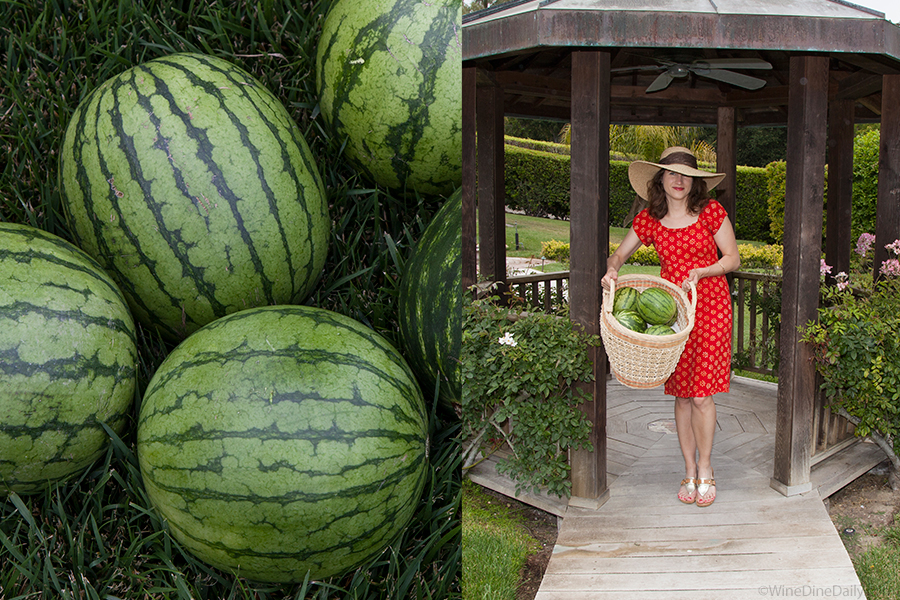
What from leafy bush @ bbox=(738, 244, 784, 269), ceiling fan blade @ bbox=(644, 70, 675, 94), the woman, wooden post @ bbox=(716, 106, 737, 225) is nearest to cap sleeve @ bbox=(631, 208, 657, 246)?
the woman

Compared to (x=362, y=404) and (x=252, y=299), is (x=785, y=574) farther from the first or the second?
(x=252, y=299)

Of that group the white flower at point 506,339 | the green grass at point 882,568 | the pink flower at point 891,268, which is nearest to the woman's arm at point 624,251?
the white flower at point 506,339

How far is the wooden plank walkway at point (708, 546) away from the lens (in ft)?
2.96

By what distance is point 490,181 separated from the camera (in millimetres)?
1162

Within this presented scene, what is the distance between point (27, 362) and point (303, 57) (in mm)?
1169

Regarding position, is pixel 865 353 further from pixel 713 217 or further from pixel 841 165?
pixel 841 165

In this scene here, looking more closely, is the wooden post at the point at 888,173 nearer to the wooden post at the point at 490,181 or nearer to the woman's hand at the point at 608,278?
the woman's hand at the point at 608,278

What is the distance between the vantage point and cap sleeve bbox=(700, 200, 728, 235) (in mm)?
1132

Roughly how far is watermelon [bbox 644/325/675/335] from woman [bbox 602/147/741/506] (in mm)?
79

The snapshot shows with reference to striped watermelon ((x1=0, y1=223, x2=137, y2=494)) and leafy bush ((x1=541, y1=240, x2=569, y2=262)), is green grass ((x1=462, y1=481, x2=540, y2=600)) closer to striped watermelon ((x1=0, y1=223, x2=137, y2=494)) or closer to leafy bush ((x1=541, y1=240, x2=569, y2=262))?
leafy bush ((x1=541, y1=240, x2=569, y2=262))

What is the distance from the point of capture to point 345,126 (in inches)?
71.5

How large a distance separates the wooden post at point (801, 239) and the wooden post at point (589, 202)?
276 millimetres

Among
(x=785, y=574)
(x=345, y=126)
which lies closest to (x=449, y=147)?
(x=345, y=126)

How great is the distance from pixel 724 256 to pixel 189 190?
1180mm
